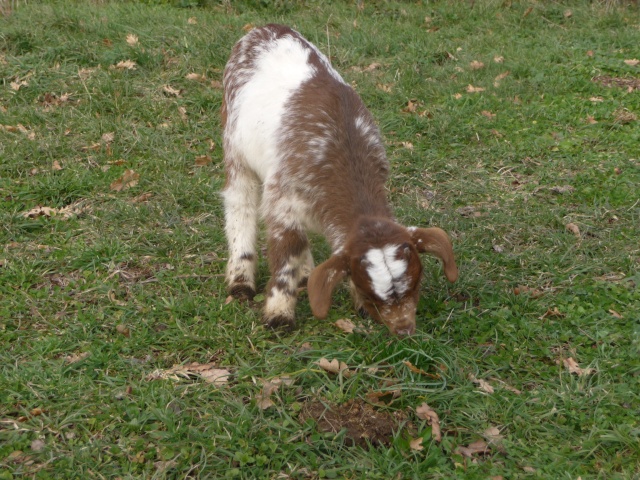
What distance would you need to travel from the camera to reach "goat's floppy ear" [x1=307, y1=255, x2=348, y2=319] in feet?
14.0

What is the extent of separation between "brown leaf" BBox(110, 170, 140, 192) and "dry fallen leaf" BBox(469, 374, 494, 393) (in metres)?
3.64

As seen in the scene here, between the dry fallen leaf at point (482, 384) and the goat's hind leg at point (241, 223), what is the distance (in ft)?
5.82

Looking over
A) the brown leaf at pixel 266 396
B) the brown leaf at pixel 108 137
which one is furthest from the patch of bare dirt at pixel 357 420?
the brown leaf at pixel 108 137

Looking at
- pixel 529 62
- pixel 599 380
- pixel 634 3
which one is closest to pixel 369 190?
pixel 599 380

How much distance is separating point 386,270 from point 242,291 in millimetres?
1574

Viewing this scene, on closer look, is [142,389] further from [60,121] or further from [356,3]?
[356,3]

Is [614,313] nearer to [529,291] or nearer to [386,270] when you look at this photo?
[529,291]

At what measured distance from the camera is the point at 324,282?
434 centimetres

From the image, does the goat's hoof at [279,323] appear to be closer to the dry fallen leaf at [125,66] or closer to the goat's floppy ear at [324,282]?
the goat's floppy ear at [324,282]

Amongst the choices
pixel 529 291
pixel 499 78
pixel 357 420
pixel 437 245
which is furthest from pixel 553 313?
pixel 499 78

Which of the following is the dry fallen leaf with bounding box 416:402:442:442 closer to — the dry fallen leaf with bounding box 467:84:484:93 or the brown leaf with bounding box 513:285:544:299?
the brown leaf with bounding box 513:285:544:299

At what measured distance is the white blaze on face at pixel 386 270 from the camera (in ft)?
14.1

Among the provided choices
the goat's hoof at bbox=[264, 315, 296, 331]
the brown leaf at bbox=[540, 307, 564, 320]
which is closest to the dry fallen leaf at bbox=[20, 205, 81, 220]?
the goat's hoof at bbox=[264, 315, 296, 331]

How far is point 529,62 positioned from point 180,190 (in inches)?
175
